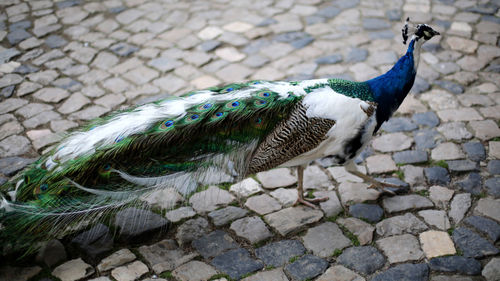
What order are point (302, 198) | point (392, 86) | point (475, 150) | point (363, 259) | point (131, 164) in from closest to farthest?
point (131, 164) → point (363, 259) → point (392, 86) → point (302, 198) → point (475, 150)

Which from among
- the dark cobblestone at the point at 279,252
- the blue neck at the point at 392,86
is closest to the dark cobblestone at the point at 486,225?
the blue neck at the point at 392,86

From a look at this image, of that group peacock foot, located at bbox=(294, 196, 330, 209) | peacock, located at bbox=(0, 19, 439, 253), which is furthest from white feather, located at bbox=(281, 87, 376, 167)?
peacock foot, located at bbox=(294, 196, 330, 209)

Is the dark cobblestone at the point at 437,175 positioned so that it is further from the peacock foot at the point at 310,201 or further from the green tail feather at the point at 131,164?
the green tail feather at the point at 131,164

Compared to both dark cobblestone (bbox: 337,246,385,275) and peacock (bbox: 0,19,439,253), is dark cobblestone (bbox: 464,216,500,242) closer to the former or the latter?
dark cobblestone (bbox: 337,246,385,275)

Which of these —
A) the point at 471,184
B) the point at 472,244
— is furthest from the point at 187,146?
the point at 471,184

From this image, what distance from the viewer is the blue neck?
10.9 feet

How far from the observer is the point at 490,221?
3312 millimetres

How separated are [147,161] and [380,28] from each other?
3.87m

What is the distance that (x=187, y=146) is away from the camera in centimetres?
300

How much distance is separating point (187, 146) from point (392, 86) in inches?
60.4

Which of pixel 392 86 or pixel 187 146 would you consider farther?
pixel 392 86

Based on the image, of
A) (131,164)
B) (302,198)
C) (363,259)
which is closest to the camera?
(131,164)

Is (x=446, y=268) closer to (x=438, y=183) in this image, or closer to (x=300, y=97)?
(x=438, y=183)

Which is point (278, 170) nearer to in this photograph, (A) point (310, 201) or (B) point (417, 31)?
(A) point (310, 201)
